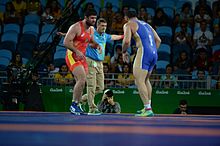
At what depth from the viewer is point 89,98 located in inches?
258

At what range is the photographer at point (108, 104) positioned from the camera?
753 centimetres

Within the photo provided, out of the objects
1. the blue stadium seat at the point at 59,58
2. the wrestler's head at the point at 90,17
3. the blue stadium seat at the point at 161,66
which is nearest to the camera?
the wrestler's head at the point at 90,17

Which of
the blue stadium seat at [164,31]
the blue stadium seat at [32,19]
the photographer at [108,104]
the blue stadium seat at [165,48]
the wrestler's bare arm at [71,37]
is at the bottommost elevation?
the photographer at [108,104]

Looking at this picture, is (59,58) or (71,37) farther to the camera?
(59,58)

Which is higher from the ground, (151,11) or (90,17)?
(151,11)

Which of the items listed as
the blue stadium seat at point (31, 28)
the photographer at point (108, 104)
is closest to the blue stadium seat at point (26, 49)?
the blue stadium seat at point (31, 28)

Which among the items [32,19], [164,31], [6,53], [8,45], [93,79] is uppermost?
[32,19]

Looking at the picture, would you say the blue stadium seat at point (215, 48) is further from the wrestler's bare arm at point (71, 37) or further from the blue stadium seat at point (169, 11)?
the wrestler's bare arm at point (71, 37)

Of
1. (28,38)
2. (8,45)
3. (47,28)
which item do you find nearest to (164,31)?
A: (47,28)

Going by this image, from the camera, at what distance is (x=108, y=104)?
775cm

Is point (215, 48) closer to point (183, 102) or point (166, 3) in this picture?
point (166, 3)

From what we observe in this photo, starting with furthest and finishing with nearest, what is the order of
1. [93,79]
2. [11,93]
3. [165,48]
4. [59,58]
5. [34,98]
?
[165,48], [59,58], [11,93], [34,98], [93,79]

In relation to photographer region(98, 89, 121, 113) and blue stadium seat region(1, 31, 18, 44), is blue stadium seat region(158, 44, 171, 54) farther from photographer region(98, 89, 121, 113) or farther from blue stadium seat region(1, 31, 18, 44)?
Answer: blue stadium seat region(1, 31, 18, 44)

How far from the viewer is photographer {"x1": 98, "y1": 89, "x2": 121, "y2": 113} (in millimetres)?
7527
